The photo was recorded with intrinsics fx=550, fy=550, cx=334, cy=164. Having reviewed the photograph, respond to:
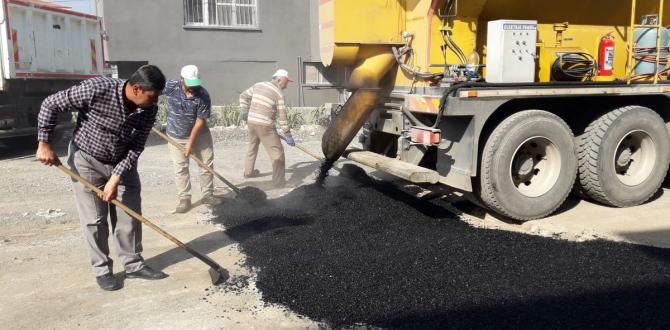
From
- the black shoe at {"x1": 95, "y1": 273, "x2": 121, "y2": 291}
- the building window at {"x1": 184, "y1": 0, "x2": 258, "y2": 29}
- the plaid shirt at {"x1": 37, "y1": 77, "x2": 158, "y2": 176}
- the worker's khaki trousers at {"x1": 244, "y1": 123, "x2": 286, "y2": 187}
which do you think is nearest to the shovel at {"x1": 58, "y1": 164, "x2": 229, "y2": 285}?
the plaid shirt at {"x1": 37, "y1": 77, "x2": 158, "y2": 176}

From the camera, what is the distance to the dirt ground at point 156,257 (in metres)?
3.34

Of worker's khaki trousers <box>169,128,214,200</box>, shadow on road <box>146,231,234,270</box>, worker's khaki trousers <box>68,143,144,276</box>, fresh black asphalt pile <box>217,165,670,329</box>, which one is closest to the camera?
fresh black asphalt pile <box>217,165,670,329</box>

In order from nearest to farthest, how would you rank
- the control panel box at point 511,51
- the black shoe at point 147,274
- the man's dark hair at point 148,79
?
the man's dark hair at point 148,79 → the black shoe at point 147,274 → the control panel box at point 511,51

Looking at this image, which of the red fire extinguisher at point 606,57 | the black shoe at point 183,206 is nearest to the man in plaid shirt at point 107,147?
the black shoe at point 183,206

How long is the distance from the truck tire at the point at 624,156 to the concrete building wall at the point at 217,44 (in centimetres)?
717

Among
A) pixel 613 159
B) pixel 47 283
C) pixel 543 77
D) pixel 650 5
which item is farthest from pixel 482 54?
pixel 47 283

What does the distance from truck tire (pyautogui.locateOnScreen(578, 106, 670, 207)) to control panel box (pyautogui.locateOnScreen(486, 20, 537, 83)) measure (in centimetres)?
100

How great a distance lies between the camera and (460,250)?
14.0ft

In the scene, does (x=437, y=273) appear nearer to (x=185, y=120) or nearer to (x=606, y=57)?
(x=606, y=57)

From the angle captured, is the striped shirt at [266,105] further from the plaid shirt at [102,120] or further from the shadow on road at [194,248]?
the plaid shirt at [102,120]

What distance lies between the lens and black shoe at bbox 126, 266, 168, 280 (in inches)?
155

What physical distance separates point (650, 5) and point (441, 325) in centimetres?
482

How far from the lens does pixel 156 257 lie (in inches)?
174

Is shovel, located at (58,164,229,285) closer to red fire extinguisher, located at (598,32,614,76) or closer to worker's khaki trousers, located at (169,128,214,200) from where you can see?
worker's khaki trousers, located at (169,128,214,200)
